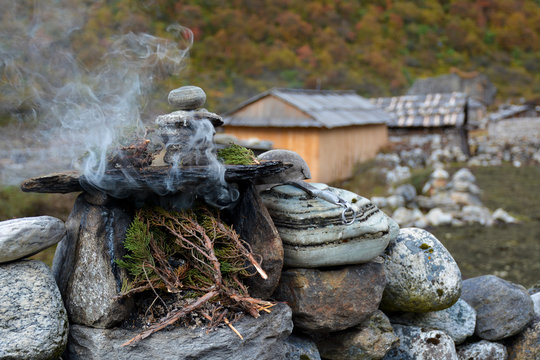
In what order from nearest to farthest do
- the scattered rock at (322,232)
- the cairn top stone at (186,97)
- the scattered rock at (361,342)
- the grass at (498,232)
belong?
the cairn top stone at (186,97) → the scattered rock at (322,232) → the scattered rock at (361,342) → the grass at (498,232)

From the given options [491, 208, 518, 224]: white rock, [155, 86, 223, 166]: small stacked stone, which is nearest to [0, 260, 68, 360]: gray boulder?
[155, 86, 223, 166]: small stacked stone

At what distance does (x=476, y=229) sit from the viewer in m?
11.4

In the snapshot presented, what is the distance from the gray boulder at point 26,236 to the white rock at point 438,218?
34.5 feet

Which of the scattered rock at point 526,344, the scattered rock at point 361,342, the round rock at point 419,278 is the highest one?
the round rock at point 419,278

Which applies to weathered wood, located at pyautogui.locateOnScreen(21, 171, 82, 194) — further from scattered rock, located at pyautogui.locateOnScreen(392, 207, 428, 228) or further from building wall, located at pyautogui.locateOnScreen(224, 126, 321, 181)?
building wall, located at pyautogui.locateOnScreen(224, 126, 321, 181)

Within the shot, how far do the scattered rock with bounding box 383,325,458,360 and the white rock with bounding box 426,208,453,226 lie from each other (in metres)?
8.36

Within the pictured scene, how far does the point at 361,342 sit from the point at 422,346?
690mm

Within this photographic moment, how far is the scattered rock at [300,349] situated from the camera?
338 centimetres

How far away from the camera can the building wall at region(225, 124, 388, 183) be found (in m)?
15.5

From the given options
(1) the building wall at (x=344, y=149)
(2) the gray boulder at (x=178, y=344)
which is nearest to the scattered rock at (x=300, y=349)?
(2) the gray boulder at (x=178, y=344)

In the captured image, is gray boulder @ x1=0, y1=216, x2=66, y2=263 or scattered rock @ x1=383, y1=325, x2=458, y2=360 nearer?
gray boulder @ x1=0, y1=216, x2=66, y2=263

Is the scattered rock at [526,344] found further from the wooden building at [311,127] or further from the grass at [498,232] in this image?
the wooden building at [311,127]

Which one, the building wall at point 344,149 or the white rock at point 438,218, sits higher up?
the building wall at point 344,149

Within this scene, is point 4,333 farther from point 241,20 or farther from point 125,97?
point 241,20
